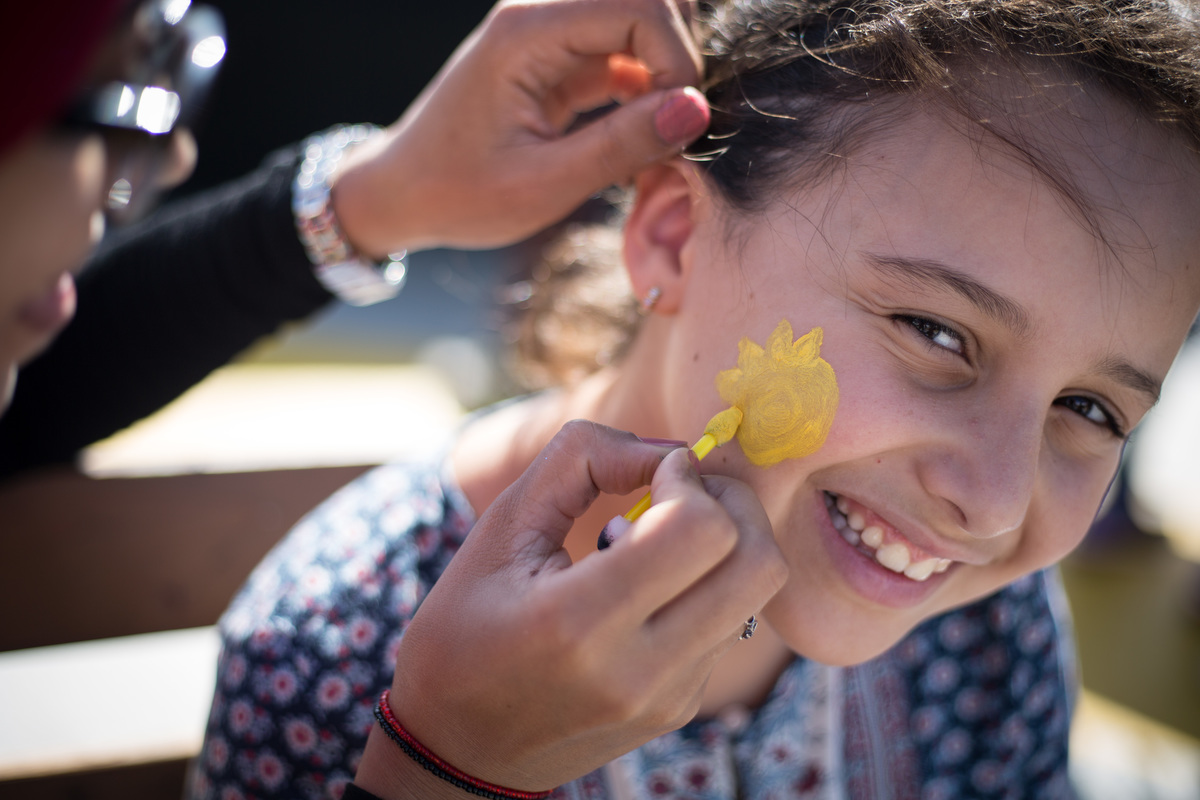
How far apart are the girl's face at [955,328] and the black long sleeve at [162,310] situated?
0.80 meters

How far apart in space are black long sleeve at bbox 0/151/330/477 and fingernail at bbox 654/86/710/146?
0.65 m

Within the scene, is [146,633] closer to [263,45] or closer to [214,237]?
[214,237]

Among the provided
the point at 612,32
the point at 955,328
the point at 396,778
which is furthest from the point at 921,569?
the point at 612,32

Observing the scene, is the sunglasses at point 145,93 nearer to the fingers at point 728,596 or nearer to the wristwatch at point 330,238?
the wristwatch at point 330,238

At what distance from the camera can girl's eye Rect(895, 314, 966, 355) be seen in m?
0.81

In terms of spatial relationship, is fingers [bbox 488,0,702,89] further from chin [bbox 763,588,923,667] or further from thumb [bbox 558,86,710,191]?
chin [bbox 763,588,923,667]

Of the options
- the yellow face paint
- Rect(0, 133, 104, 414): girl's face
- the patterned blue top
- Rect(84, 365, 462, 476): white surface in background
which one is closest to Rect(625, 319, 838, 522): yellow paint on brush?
the yellow face paint

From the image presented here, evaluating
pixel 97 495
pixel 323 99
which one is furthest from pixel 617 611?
pixel 323 99

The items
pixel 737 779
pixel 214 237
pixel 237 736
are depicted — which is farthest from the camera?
pixel 214 237

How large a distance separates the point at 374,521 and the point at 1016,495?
34.5 inches

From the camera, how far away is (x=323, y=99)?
5.66 metres

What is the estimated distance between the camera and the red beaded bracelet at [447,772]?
2.18 ft

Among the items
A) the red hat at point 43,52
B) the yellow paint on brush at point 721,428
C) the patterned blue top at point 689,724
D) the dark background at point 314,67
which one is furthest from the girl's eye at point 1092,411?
the dark background at point 314,67

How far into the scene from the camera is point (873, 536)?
0.88m
